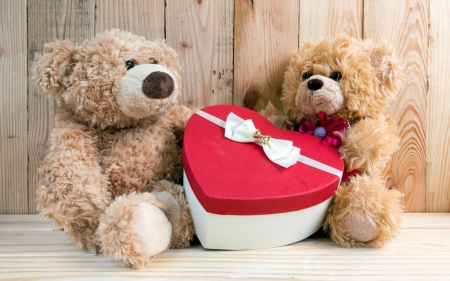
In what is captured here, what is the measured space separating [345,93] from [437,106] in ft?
1.27

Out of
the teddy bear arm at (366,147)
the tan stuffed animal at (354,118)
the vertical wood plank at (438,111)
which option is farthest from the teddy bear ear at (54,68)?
the vertical wood plank at (438,111)

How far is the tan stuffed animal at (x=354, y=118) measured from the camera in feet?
2.40

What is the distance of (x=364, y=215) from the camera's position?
724 millimetres

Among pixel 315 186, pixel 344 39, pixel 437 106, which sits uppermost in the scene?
pixel 344 39

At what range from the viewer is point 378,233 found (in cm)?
73

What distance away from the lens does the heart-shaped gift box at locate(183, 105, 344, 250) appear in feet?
2.13

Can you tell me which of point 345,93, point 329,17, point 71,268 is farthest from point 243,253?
point 329,17

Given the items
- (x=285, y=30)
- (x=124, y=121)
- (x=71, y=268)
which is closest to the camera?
(x=71, y=268)

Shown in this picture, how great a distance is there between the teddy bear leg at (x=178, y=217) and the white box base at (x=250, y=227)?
15mm

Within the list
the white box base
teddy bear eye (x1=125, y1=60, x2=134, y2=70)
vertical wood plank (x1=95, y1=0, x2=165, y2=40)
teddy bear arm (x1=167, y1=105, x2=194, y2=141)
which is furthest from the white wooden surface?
vertical wood plank (x1=95, y1=0, x2=165, y2=40)

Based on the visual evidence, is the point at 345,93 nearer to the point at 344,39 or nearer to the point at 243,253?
the point at 344,39

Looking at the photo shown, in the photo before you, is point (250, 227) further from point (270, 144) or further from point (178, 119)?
point (178, 119)

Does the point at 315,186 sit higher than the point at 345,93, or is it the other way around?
the point at 345,93

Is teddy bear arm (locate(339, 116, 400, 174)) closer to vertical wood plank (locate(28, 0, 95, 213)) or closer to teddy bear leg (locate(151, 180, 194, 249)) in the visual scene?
teddy bear leg (locate(151, 180, 194, 249))
